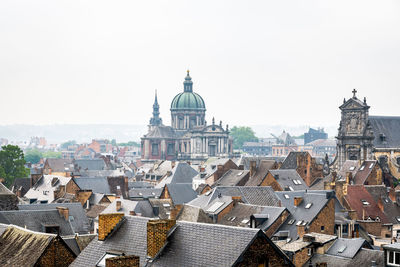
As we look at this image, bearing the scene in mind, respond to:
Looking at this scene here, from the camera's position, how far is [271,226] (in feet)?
189

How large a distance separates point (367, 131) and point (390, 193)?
3899 cm

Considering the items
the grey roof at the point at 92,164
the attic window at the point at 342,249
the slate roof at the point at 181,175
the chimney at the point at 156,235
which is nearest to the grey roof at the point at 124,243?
the chimney at the point at 156,235

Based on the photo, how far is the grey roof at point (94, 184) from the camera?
92.1m

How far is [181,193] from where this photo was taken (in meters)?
89.9

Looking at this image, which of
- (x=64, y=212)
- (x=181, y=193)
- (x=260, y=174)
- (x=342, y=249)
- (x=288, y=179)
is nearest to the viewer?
(x=342, y=249)

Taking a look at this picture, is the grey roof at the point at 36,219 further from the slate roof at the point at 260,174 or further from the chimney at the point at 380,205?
the chimney at the point at 380,205

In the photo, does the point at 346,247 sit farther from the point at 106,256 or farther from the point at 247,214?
the point at 106,256

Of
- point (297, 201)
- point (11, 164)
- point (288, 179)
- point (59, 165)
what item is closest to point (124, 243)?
point (297, 201)

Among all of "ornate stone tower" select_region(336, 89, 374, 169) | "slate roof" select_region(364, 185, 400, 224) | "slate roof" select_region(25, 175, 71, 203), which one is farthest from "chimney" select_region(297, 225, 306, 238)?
"ornate stone tower" select_region(336, 89, 374, 169)

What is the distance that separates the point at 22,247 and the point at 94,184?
58474 millimetres

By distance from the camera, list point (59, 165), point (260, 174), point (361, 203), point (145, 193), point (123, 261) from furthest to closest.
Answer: point (59, 165), point (145, 193), point (260, 174), point (361, 203), point (123, 261)

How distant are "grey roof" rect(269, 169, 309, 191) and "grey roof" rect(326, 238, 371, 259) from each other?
31555 mm

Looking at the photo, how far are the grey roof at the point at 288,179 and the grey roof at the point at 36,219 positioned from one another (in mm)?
29053

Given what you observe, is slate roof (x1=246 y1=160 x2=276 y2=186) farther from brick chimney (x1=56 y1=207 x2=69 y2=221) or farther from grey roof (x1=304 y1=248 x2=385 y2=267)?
grey roof (x1=304 y1=248 x2=385 y2=267)
